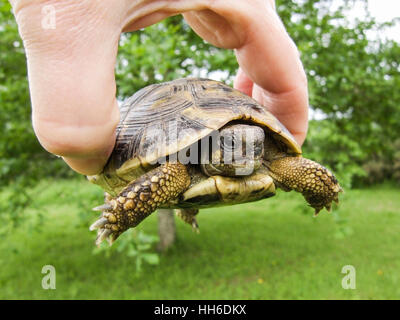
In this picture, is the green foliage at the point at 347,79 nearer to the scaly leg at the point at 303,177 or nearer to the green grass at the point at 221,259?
the green grass at the point at 221,259

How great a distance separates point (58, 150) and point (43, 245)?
8664mm

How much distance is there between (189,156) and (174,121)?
18cm

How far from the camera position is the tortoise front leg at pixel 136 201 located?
4.15ft

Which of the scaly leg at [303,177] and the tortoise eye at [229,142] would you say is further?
the scaly leg at [303,177]

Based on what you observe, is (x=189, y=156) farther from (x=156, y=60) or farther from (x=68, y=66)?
(x=156, y=60)

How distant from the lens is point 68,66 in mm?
902

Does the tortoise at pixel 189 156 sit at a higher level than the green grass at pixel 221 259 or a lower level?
higher

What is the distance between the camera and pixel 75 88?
92 cm

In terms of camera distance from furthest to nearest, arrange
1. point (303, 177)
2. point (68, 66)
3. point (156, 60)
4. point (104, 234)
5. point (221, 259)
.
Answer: point (221, 259) < point (156, 60) < point (303, 177) < point (104, 234) < point (68, 66)

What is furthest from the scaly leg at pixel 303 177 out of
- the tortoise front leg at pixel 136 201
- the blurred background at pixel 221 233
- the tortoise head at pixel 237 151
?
the blurred background at pixel 221 233

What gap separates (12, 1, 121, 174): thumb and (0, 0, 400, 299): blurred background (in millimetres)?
2112

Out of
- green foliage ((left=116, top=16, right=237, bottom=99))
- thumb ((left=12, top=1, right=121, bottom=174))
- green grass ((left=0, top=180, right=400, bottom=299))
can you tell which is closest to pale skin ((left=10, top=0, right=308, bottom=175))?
thumb ((left=12, top=1, right=121, bottom=174))

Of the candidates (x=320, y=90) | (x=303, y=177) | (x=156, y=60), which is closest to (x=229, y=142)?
(x=303, y=177)

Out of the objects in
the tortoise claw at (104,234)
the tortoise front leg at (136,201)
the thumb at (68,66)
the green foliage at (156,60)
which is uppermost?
the green foliage at (156,60)
